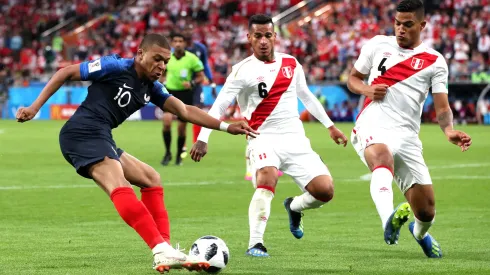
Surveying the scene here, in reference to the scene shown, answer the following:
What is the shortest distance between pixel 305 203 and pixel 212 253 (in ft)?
7.00

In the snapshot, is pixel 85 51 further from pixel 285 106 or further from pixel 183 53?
pixel 285 106

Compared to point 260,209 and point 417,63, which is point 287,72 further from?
point 260,209

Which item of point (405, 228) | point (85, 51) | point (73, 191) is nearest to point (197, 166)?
point (73, 191)

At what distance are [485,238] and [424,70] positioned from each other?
196cm

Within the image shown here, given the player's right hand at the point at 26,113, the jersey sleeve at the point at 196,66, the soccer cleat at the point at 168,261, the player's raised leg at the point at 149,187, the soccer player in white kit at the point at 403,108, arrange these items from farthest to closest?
1. the jersey sleeve at the point at 196,66
2. the soccer player in white kit at the point at 403,108
3. the player's raised leg at the point at 149,187
4. the player's right hand at the point at 26,113
5. the soccer cleat at the point at 168,261

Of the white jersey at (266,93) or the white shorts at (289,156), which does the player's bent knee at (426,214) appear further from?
the white jersey at (266,93)

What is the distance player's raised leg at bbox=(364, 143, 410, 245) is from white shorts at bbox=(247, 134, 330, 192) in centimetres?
78

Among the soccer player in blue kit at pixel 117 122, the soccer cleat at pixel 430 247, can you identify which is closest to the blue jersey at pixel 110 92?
the soccer player in blue kit at pixel 117 122

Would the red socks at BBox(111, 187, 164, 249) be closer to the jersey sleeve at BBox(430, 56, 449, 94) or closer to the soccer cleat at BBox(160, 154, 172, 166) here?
the jersey sleeve at BBox(430, 56, 449, 94)

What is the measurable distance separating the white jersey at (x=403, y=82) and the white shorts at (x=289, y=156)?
702 mm

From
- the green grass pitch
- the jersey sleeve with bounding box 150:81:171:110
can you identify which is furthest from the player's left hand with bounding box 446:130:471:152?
the jersey sleeve with bounding box 150:81:171:110

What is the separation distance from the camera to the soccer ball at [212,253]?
7.56 metres

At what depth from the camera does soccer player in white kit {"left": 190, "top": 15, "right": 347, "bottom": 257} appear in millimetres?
9258

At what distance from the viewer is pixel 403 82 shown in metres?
8.82
